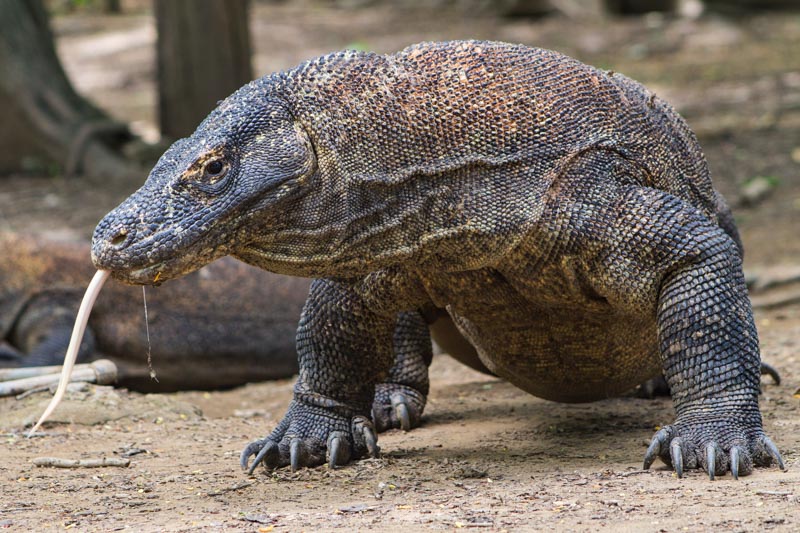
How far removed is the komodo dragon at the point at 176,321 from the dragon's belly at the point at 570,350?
3.41 m

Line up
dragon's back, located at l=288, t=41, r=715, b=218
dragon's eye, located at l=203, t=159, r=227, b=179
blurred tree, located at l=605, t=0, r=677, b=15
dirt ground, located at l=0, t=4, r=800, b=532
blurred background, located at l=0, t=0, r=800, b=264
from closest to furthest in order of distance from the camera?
1. dirt ground, located at l=0, t=4, r=800, b=532
2. dragon's eye, located at l=203, t=159, r=227, b=179
3. dragon's back, located at l=288, t=41, r=715, b=218
4. blurred background, located at l=0, t=0, r=800, b=264
5. blurred tree, located at l=605, t=0, r=677, b=15

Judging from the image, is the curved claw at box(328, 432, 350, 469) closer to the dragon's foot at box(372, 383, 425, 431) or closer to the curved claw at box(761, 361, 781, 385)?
the dragon's foot at box(372, 383, 425, 431)

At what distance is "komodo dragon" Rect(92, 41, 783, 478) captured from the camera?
344 centimetres

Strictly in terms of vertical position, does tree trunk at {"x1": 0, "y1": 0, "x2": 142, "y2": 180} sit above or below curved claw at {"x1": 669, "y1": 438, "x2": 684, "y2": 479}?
above

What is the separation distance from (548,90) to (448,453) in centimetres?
145

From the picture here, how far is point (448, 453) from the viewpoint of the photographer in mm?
4395

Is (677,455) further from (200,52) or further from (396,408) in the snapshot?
(200,52)

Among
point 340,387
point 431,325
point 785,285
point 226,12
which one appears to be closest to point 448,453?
point 340,387

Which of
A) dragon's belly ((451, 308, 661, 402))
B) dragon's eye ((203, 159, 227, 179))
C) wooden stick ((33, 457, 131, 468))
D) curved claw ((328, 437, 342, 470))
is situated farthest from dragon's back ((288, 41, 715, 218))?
wooden stick ((33, 457, 131, 468))

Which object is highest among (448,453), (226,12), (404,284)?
(226,12)

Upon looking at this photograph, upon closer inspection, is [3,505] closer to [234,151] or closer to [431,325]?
[234,151]

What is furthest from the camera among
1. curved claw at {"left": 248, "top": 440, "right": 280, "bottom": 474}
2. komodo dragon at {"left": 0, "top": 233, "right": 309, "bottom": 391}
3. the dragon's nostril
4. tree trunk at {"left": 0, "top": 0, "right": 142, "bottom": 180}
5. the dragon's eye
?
tree trunk at {"left": 0, "top": 0, "right": 142, "bottom": 180}

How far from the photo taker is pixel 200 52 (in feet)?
37.0

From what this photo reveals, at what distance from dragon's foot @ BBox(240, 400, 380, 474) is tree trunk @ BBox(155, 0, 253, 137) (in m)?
7.21
